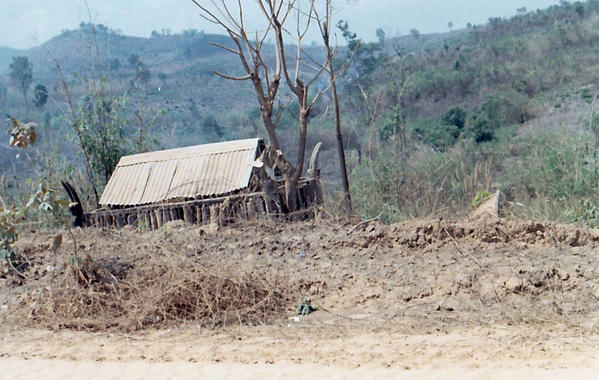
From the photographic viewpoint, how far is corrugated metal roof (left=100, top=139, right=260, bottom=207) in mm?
8484

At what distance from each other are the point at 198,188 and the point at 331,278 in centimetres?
280

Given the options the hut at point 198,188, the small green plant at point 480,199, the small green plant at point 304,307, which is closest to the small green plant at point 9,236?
the hut at point 198,188

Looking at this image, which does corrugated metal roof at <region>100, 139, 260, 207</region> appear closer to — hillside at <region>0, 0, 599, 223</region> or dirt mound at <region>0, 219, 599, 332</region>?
dirt mound at <region>0, 219, 599, 332</region>

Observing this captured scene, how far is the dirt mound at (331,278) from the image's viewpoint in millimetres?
5551

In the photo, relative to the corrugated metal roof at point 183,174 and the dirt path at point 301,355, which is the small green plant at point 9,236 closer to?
the corrugated metal roof at point 183,174

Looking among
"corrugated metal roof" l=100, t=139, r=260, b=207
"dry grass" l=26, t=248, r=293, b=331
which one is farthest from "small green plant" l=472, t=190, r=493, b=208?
"dry grass" l=26, t=248, r=293, b=331

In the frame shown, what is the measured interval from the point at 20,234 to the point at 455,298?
6.80 meters

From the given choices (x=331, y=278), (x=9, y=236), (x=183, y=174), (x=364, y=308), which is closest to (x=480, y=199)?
(x=331, y=278)

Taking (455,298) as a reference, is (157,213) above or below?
above

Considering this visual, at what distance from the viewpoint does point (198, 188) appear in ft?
28.1

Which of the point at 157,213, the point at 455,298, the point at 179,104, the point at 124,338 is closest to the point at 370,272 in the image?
the point at 455,298

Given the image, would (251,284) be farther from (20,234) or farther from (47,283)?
(20,234)

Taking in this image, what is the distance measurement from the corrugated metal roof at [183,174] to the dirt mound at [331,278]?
0.97m

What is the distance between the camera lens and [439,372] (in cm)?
437
